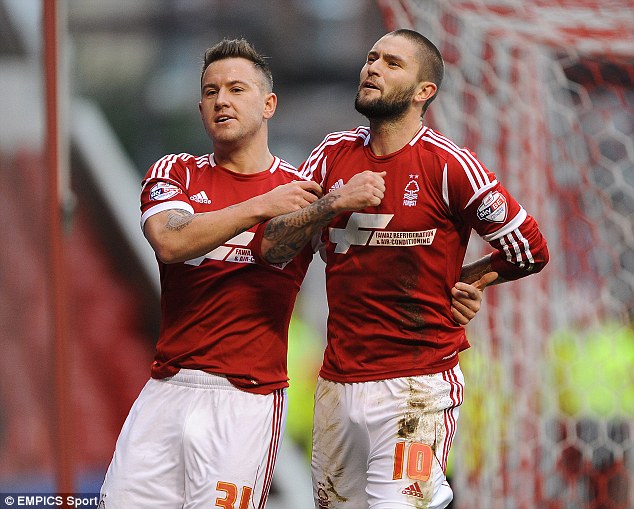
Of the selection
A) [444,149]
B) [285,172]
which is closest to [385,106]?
[444,149]

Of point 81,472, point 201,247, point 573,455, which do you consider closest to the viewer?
point 201,247

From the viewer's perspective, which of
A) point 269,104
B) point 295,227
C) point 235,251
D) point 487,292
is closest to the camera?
point 295,227

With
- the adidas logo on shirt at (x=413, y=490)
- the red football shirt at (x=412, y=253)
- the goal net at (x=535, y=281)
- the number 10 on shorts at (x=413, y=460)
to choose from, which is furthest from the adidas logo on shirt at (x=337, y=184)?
the goal net at (x=535, y=281)

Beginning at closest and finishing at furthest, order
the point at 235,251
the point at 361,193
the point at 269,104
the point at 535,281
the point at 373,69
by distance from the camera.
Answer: the point at 361,193
the point at 235,251
the point at 373,69
the point at 269,104
the point at 535,281

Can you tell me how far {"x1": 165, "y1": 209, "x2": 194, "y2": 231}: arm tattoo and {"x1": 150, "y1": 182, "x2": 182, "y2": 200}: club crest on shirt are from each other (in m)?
0.07

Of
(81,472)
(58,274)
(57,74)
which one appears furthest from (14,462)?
(57,74)

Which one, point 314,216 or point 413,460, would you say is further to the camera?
point 413,460

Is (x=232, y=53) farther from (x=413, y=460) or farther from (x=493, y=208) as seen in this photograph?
(x=413, y=460)

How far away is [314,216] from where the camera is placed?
286cm

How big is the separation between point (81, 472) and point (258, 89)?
9.38 ft

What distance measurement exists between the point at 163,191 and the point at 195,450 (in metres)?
0.80

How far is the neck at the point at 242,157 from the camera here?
3.11 m

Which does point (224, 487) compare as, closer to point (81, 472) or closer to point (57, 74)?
point (57, 74)

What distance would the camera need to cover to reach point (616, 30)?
4723mm
